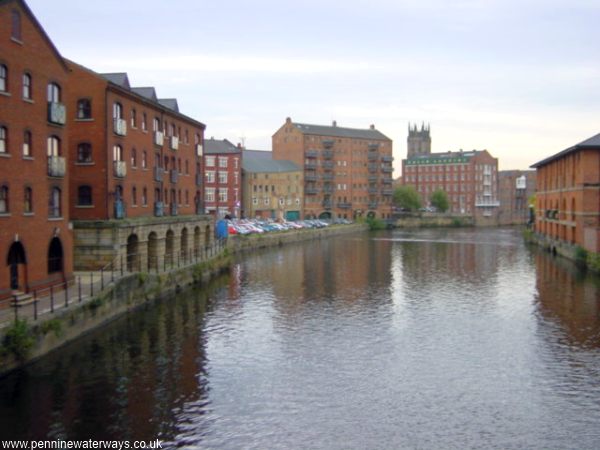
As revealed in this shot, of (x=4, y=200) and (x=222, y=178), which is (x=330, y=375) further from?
(x=222, y=178)

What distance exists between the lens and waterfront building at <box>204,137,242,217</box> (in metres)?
107

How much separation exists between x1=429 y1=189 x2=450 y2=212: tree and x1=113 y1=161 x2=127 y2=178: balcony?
121 metres

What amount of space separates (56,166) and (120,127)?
998 cm

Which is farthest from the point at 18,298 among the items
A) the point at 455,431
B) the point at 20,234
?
the point at 455,431

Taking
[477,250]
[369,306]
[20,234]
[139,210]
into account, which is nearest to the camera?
[20,234]

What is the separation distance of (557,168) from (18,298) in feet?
207

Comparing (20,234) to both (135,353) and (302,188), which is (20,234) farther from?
(302,188)

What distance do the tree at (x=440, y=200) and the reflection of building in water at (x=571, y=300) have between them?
96874mm

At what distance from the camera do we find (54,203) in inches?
1262

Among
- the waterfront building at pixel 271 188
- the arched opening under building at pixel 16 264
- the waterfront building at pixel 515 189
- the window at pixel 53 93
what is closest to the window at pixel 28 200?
the arched opening under building at pixel 16 264

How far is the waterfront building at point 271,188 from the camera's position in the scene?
116m

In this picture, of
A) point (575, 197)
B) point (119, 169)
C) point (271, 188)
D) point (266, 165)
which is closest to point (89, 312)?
point (119, 169)

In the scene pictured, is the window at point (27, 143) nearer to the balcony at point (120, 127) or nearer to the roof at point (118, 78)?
the balcony at point (120, 127)

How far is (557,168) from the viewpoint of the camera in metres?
73.8
